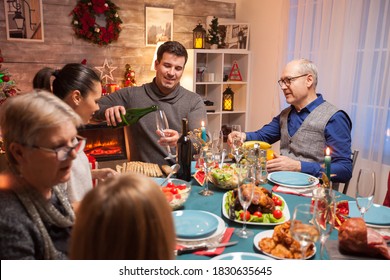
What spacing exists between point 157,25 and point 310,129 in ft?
7.93

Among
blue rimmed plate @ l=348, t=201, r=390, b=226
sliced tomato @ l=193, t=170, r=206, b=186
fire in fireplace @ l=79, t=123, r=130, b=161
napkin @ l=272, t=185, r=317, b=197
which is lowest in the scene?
fire in fireplace @ l=79, t=123, r=130, b=161

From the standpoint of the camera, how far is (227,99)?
14.3 feet

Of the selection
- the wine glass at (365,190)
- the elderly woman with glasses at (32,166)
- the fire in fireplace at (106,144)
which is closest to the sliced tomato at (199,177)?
the wine glass at (365,190)

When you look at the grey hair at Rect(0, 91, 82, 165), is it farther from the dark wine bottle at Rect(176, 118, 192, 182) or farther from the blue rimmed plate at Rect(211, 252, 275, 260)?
the dark wine bottle at Rect(176, 118, 192, 182)

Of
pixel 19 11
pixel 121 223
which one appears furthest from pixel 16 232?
pixel 19 11

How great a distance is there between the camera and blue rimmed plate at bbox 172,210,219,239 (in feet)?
3.93

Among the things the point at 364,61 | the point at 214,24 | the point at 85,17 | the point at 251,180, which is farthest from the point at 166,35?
the point at 251,180

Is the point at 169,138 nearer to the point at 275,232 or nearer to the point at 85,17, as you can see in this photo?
the point at 275,232

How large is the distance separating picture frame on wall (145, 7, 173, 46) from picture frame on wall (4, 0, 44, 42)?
111cm

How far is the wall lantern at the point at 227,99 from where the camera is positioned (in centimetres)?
436

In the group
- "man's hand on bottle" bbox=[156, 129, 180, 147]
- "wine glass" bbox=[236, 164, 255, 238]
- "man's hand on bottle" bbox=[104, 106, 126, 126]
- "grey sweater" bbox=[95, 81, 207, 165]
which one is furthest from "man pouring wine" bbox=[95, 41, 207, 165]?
"wine glass" bbox=[236, 164, 255, 238]

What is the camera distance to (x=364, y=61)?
2.89 meters
